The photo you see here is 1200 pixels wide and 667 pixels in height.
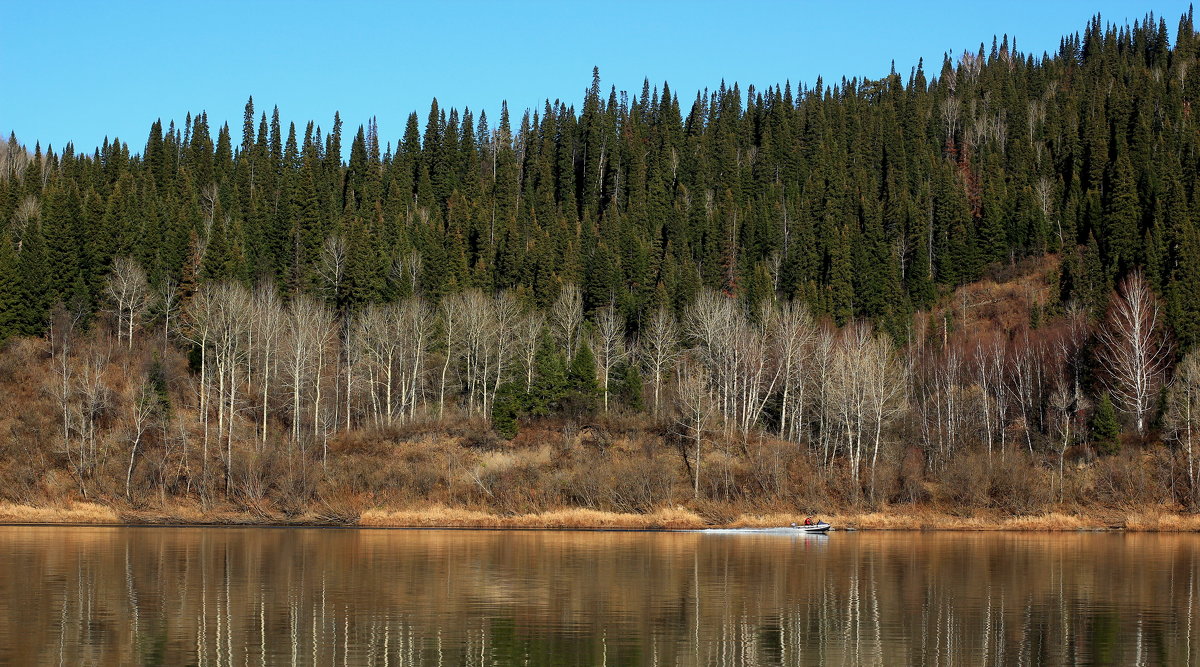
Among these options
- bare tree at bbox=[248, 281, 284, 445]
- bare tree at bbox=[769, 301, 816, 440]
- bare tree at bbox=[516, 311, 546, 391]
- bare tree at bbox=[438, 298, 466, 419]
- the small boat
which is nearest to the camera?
the small boat

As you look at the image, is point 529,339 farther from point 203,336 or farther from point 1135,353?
point 1135,353

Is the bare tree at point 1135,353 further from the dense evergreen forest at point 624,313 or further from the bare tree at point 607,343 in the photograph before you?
the bare tree at point 607,343

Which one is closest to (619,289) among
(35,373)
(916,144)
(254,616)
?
(35,373)

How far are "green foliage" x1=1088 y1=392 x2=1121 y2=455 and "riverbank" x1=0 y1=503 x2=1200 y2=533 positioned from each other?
23.0 feet

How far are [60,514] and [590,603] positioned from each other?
48876 mm

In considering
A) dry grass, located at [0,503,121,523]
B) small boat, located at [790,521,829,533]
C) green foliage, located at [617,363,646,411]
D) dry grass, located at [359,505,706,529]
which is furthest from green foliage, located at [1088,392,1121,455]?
dry grass, located at [0,503,121,523]

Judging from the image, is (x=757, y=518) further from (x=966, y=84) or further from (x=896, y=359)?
(x=966, y=84)

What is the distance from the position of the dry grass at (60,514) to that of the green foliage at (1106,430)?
6421 centimetres

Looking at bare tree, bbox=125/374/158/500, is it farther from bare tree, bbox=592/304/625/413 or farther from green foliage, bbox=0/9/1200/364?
bare tree, bbox=592/304/625/413

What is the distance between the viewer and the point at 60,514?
71500 millimetres

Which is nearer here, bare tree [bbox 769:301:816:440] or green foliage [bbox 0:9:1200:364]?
bare tree [bbox 769:301:816:440]

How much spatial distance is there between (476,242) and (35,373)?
4999 cm

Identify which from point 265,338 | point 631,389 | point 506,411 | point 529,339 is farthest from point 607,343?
point 265,338

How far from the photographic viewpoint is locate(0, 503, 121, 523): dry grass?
233ft
